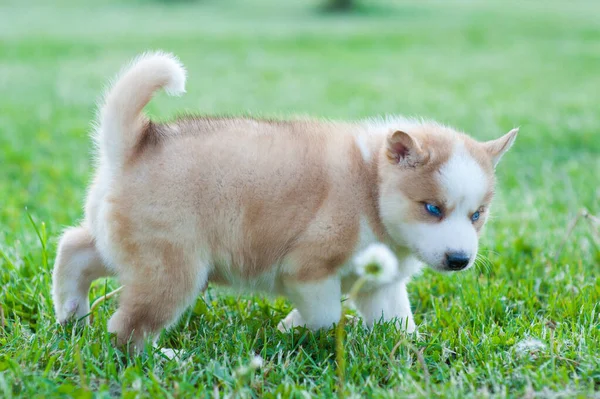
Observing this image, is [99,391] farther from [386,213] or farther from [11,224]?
[11,224]

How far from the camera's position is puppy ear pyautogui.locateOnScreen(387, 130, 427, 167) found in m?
3.33

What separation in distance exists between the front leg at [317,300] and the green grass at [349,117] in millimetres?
70

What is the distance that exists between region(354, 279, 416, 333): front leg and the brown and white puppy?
175mm

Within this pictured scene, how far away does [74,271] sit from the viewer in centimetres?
359

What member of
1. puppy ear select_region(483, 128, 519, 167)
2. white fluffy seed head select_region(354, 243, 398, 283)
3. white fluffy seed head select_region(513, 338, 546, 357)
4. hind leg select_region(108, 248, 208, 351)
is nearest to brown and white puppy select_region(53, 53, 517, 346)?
hind leg select_region(108, 248, 208, 351)

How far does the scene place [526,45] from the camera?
17.2m

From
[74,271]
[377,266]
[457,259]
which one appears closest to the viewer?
[377,266]

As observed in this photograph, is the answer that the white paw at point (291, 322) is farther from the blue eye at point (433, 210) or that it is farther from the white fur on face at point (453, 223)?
the blue eye at point (433, 210)

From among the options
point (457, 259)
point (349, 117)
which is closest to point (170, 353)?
point (457, 259)

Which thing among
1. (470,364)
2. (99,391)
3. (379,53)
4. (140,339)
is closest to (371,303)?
(470,364)

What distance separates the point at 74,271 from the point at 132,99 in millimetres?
899

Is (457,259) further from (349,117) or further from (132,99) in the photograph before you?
(349,117)

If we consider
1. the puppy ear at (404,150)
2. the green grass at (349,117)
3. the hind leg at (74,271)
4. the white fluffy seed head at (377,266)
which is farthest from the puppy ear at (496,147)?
the hind leg at (74,271)

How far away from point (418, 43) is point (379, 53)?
5.91 feet
